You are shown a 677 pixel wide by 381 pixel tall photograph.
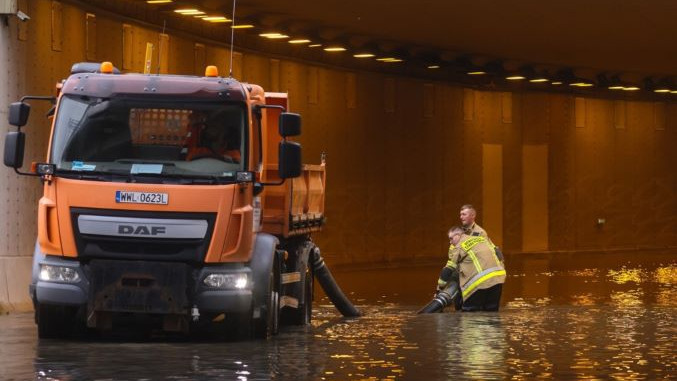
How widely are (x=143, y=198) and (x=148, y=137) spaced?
799 mm

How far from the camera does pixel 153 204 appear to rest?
49.6ft

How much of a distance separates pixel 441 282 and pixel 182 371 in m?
8.30

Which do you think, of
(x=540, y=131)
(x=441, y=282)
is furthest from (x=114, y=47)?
(x=540, y=131)

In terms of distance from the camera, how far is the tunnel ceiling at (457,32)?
31.5 m

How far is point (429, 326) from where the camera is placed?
18266 millimetres

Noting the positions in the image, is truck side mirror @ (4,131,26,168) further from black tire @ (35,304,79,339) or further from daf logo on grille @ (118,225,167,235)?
black tire @ (35,304,79,339)

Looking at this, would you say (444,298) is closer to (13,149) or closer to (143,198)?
(143,198)

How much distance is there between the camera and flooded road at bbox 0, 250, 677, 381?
13.0m

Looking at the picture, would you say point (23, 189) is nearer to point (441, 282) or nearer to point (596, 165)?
point (441, 282)

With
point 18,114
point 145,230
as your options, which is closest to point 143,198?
point 145,230

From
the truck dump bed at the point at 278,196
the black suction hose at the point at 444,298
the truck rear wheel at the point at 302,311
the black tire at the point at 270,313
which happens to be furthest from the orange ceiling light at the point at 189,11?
the black tire at the point at 270,313

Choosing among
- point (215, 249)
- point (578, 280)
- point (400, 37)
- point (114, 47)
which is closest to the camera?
point (215, 249)

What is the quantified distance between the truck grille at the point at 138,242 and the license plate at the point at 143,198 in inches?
4.1

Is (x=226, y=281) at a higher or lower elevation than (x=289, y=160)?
lower
